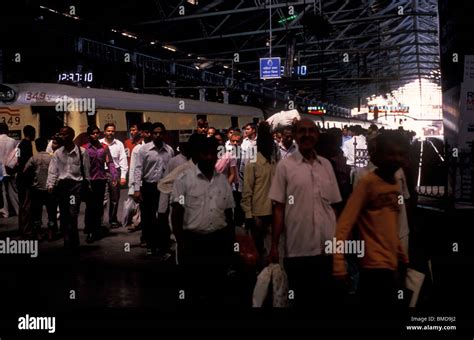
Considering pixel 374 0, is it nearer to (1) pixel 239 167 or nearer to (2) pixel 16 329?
(1) pixel 239 167

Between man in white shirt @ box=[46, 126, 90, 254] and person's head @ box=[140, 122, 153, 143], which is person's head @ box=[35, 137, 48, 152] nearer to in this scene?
man in white shirt @ box=[46, 126, 90, 254]

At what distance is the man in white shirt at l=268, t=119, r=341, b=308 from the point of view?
4305 mm

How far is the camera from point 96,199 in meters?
9.83

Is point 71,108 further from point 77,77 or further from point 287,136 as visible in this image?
point 287,136

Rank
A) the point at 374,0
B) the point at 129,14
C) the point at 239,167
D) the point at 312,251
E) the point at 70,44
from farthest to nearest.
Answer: the point at 374,0
the point at 129,14
the point at 70,44
the point at 239,167
the point at 312,251

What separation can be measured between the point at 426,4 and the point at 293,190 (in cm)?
3255

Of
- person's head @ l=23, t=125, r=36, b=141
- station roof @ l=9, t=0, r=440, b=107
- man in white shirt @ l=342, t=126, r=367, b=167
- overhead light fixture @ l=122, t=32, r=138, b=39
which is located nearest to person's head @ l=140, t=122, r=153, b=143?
person's head @ l=23, t=125, r=36, b=141

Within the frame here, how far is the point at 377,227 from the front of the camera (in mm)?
3811

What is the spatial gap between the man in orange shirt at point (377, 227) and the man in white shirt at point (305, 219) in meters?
0.49

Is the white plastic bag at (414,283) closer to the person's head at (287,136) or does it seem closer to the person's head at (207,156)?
the person's head at (207,156)

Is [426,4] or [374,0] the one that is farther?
[426,4]

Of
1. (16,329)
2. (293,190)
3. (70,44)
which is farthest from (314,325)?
(70,44)

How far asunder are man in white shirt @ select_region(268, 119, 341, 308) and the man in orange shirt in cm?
49

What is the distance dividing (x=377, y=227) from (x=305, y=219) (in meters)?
0.68
